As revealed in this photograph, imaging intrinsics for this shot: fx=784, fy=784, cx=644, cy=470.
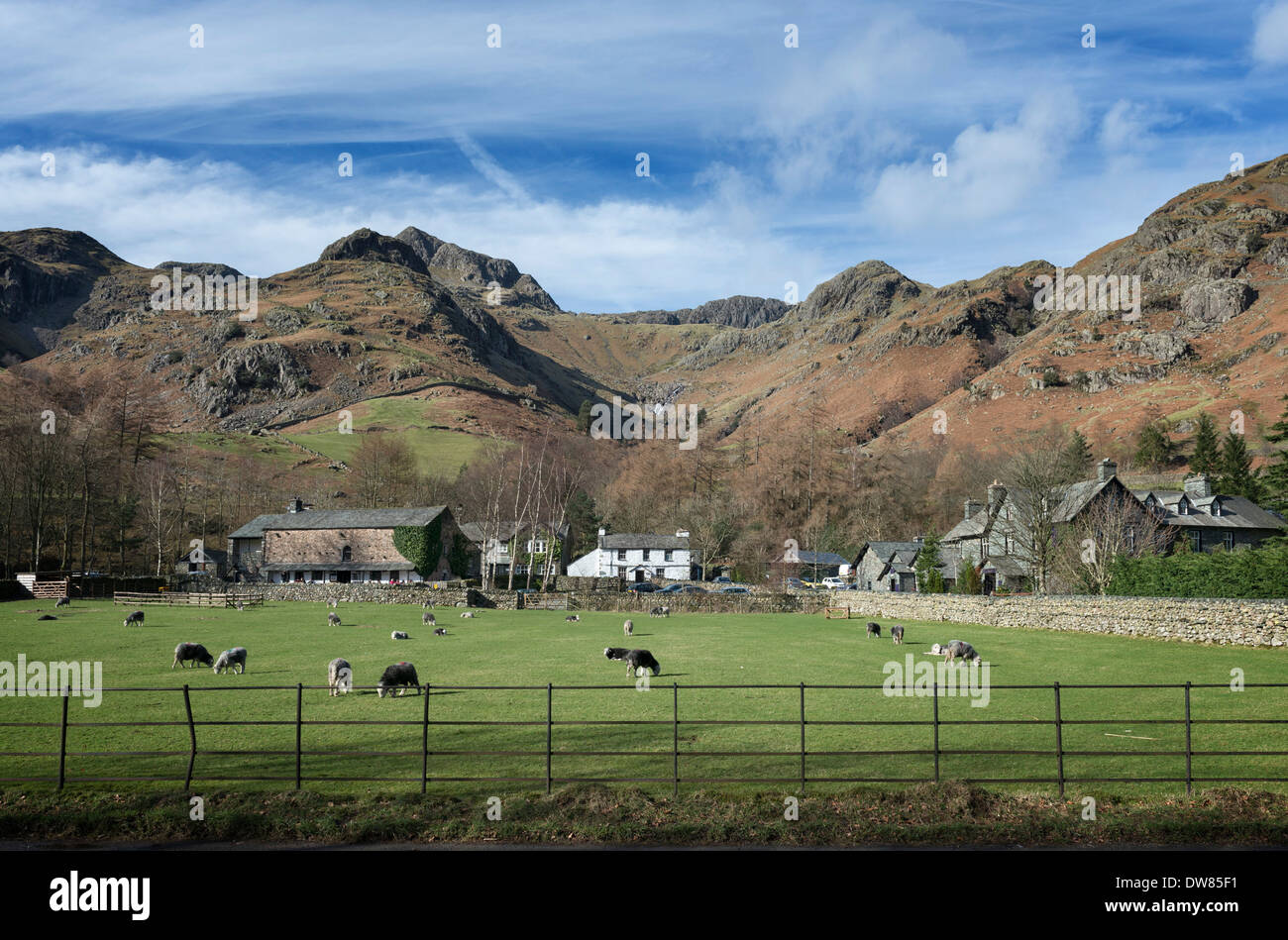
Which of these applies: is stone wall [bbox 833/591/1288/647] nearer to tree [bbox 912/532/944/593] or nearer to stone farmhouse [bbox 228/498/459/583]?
tree [bbox 912/532/944/593]

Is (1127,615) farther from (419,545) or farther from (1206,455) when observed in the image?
(419,545)

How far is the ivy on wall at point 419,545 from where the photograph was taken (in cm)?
8338

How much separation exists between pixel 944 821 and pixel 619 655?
19.4 meters

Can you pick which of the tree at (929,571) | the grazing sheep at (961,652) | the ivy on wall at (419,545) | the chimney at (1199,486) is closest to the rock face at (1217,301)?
the chimney at (1199,486)

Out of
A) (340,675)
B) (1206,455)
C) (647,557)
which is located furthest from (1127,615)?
(1206,455)

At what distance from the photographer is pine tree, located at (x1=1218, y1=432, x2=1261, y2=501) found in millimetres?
76562

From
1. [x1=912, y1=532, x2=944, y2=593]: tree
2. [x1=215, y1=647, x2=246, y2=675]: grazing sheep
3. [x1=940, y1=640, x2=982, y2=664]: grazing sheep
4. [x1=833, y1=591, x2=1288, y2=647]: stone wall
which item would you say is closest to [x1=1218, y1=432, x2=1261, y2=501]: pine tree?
[x1=912, y1=532, x2=944, y2=593]: tree

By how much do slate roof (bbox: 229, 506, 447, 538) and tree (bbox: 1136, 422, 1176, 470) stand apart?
328ft

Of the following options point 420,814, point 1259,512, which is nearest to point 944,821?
point 420,814

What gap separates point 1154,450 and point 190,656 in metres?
125

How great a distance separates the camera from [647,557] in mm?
97938

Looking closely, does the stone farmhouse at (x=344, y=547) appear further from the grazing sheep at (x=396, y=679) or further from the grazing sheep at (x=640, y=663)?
the grazing sheep at (x=396, y=679)

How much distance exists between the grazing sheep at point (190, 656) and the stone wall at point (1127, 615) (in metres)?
39.7
